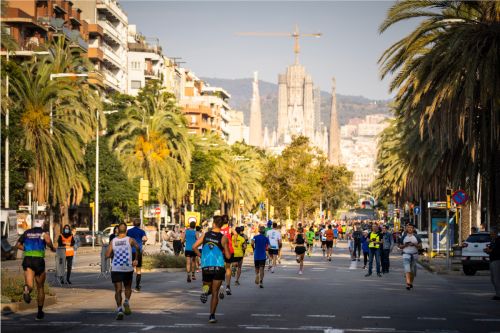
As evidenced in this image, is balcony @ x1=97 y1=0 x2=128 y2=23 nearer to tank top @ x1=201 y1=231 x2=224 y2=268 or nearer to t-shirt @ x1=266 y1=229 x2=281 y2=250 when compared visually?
t-shirt @ x1=266 y1=229 x2=281 y2=250

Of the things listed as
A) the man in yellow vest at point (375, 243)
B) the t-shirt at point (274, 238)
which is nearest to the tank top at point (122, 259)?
the t-shirt at point (274, 238)

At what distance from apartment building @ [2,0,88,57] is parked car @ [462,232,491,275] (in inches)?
1550

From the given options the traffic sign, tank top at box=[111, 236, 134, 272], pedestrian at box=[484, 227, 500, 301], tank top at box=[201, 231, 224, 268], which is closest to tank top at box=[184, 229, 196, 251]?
pedestrian at box=[484, 227, 500, 301]

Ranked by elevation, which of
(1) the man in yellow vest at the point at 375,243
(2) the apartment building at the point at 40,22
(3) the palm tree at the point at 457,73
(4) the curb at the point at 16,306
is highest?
(2) the apartment building at the point at 40,22

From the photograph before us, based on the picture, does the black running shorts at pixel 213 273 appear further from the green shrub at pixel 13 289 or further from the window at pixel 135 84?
the window at pixel 135 84

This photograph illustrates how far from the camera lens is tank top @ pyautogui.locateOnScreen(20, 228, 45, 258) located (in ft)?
66.8

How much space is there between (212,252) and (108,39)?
9376 cm

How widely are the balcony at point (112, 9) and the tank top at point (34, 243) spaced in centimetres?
8744

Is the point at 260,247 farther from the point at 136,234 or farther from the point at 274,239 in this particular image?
the point at 274,239

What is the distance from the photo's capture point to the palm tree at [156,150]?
258 feet

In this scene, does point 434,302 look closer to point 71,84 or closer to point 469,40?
point 469,40

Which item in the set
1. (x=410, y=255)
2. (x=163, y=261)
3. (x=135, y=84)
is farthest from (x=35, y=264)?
(x=135, y=84)

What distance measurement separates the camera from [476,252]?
38.3m

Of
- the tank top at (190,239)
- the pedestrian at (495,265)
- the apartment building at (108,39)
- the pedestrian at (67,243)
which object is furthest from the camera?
the apartment building at (108,39)
